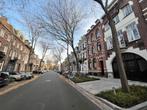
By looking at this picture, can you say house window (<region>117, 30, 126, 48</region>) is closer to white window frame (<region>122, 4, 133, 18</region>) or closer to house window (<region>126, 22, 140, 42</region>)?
house window (<region>126, 22, 140, 42</region>)

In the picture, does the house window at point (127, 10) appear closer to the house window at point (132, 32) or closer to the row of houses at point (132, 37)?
the row of houses at point (132, 37)

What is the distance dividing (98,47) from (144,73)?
12.6 meters

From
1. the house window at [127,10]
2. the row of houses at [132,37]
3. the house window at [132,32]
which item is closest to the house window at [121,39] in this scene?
the row of houses at [132,37]

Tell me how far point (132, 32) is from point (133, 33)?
8.6 inches

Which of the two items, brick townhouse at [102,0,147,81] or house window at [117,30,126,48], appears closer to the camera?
brick townhouse at [102,0,147,81]

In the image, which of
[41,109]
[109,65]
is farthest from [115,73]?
[41,109]

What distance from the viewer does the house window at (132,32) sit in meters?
12.4

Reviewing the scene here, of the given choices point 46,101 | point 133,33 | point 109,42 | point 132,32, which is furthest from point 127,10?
point 46,101

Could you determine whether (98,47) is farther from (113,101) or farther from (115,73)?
(113,101)

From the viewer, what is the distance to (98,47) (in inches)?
926

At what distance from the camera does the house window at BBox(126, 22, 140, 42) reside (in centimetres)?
1239

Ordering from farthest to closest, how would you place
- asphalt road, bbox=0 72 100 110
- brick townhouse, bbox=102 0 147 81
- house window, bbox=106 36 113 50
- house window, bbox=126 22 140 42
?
house window, bbox=106 36 113 50
house window, bbox=126 22 140 42
brick townhouse, bbox=102 0 147 81
asphalt road, bbox=0 72 100 110

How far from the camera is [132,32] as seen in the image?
13117mm

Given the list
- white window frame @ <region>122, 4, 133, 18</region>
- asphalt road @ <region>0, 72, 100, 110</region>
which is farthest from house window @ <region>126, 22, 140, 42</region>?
asphalt road @ <region>0, 72, 100, 110</region>
